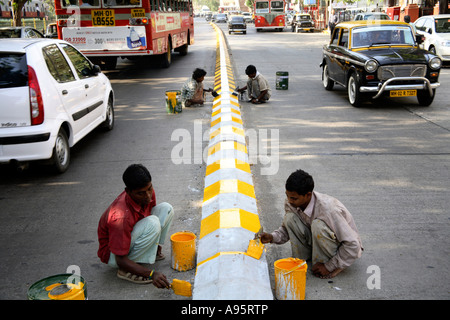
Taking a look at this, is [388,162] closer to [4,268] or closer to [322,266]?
[322,266]

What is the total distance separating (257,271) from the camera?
363 centimetres

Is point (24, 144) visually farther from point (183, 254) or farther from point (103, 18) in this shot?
point (103, 18)

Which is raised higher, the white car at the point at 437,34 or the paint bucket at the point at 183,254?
the white car at the point at 437,34

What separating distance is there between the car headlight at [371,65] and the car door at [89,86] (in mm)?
5162

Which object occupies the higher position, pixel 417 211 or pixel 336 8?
pixel 336 8

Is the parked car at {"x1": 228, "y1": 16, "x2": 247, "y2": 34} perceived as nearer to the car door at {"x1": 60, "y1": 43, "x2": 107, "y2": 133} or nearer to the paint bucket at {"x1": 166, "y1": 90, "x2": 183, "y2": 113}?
the paint bucket at {"x1": 166, "y1": 90, "x2": 183, "y2": 113}

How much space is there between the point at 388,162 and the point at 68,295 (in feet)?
15.7

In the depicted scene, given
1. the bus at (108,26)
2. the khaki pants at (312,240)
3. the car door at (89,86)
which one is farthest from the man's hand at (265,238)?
the bus at (108,26)

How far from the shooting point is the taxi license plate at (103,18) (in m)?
13.5

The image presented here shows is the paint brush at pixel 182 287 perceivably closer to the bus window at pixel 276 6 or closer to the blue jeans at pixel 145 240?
the blue jeans at pixel 145 240

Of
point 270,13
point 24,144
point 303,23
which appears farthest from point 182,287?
point 270,13

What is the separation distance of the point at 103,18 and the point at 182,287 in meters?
11.8

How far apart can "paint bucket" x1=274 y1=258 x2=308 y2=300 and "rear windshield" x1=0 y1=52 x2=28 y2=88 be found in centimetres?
402

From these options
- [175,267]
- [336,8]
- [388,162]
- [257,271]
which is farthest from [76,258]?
[336,8]
